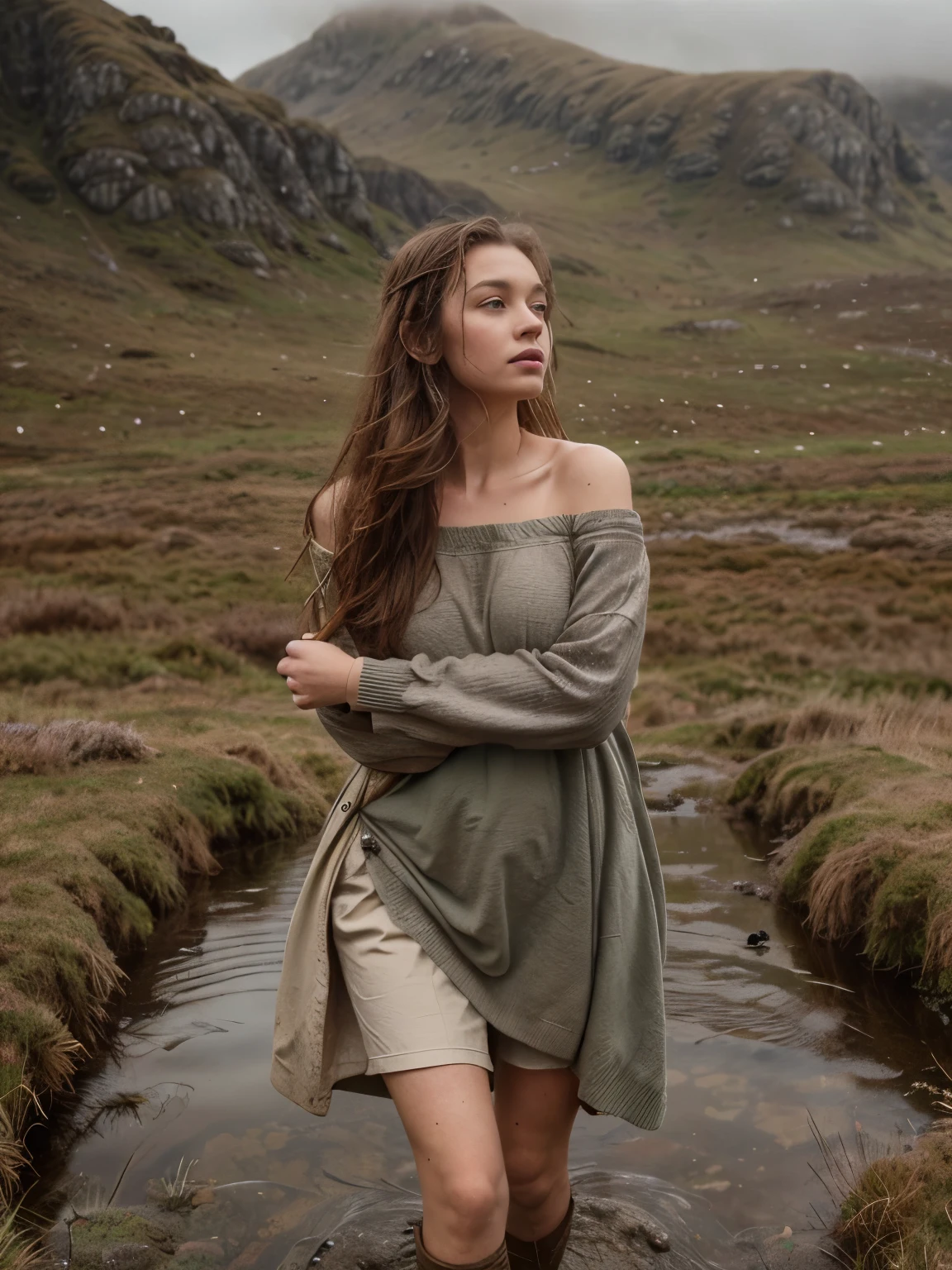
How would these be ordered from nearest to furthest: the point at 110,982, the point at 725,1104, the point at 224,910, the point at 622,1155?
the point at 622,1155, the point at 725,1104, the point at 110,982, the point at 224,910

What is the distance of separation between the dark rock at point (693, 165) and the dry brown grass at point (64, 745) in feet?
65.8

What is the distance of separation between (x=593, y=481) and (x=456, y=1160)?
132 centimetres

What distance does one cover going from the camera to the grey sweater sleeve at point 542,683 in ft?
6.95

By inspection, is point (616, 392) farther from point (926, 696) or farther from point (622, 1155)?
point (622, 1155)

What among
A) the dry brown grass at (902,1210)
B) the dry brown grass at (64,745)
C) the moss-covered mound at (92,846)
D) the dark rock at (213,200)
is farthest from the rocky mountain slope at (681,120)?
the dry brown grass at (902,1210)

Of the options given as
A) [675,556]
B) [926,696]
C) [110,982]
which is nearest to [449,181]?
[675,556]

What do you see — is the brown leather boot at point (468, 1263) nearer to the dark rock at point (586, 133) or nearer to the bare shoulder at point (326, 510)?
the bare shoulder at point (326, 510)

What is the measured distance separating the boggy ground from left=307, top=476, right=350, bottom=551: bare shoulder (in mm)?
2174

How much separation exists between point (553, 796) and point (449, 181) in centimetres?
3493

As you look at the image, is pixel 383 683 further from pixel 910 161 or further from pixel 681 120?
pixel 910 161

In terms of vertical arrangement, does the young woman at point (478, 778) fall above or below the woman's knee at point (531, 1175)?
above

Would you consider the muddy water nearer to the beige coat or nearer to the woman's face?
the beige coat

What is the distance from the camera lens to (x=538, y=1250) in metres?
2.47

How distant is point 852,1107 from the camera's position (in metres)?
3.97
